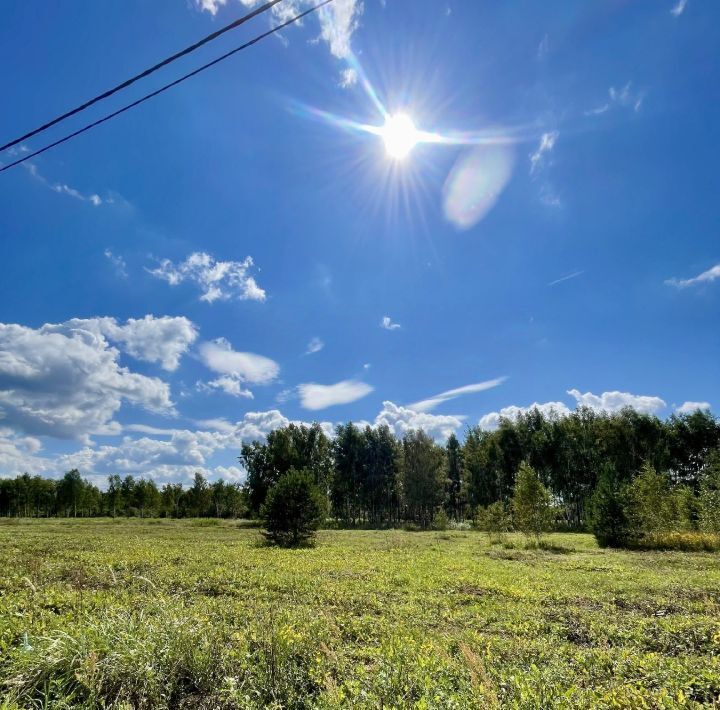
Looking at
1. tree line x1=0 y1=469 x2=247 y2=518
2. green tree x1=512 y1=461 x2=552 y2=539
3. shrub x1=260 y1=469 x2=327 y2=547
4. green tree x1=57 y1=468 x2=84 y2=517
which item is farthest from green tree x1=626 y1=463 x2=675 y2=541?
green tree x1=57 y1=468 x2=84 y2=517

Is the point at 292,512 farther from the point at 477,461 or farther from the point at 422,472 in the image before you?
the point at 477,461

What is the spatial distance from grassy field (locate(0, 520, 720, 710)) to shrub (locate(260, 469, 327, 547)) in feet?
52.0

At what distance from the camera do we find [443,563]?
1953cm

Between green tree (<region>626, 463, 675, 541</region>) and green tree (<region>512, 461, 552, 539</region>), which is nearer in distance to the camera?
green tree (<region>626, 463, 675, 541</region>)

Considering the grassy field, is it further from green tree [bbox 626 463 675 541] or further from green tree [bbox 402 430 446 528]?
green tree [bbox 402 430 446 528]

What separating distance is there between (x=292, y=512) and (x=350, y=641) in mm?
24035

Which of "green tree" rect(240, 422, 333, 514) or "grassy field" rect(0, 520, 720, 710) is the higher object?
"green tree" rect(240, 422, 333, 514)

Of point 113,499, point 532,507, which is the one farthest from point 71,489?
point 532,507

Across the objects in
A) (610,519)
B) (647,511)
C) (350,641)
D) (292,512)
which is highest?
(292,512)

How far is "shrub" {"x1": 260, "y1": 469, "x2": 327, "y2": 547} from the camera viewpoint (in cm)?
3012

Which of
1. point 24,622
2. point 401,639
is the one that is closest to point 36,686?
point 24,622

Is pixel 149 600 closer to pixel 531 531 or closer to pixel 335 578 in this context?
pixel 335 578

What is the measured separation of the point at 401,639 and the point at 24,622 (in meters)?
5.66

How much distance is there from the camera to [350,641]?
7520mm
